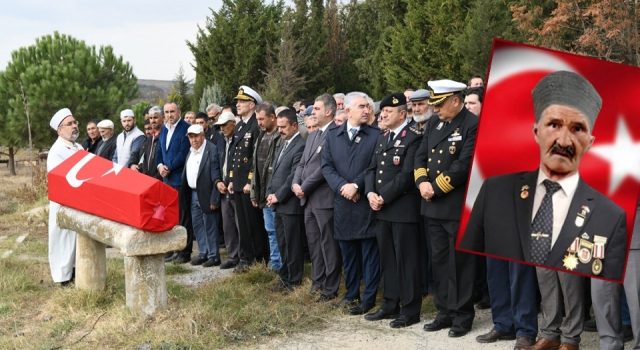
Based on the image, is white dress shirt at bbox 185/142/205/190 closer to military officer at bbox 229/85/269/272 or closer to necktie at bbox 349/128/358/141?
military officer at bbox 229/85/269/272

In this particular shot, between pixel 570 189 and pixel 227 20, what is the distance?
35954mm

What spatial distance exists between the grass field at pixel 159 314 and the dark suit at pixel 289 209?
207mm

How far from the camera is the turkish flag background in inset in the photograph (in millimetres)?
3674

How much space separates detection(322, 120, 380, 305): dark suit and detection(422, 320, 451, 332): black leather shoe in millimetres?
831

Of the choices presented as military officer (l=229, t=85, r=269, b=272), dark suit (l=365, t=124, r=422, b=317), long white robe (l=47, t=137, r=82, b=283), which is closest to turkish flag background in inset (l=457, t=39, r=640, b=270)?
dark suit (l=365, t=124, r=422, b=317)

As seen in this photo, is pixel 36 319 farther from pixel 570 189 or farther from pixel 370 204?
pixel 570 189

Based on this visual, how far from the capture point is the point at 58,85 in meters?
24.5

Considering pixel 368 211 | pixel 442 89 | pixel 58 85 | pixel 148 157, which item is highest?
pixel 58 85

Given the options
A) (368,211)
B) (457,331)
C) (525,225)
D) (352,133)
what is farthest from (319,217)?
(525,225)

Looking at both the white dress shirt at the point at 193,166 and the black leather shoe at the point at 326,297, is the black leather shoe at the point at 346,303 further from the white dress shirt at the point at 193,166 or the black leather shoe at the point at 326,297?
the white dress shirt at the point at 193,166

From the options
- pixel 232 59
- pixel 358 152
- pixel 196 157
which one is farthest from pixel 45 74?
pixel 358 152

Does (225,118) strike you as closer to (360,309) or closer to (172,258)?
(172,258)

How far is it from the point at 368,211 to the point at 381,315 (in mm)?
968

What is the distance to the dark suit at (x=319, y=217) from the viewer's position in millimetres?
7145
